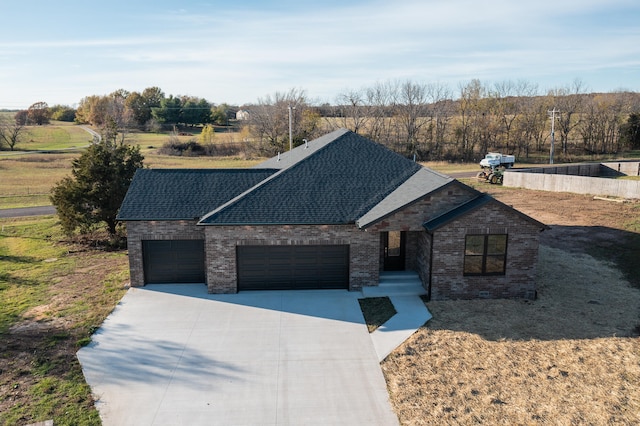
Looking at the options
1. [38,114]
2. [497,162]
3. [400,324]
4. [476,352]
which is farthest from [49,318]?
[38,114]

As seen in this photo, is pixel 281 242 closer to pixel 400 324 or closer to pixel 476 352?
pixel 400 324

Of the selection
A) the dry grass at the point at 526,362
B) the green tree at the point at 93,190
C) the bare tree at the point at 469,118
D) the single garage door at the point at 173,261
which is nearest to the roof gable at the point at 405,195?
the dry grass at the point at 526,362

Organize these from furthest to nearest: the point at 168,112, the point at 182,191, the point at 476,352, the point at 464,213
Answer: the point at 168,112, the point at 182,191, the point at 464,213, the point at 476,352

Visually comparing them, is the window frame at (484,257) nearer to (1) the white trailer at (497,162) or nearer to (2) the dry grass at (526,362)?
(2) the dry grass at (526,362)

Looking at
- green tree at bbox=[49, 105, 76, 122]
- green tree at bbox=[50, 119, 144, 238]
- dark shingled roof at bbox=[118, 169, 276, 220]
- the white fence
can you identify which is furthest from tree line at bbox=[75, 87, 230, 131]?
dark shingled roof at bbox=[118, 169, 276, 220]

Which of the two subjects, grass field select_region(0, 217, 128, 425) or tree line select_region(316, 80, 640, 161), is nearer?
grass field select_region(0, 217, 128, 425)

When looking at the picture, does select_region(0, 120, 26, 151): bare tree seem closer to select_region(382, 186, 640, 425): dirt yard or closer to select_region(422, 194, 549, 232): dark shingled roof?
select_region(422, 194, 549, 232): dark shingled roof
